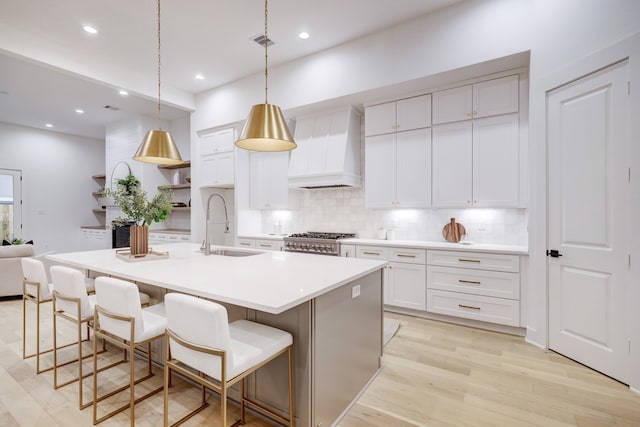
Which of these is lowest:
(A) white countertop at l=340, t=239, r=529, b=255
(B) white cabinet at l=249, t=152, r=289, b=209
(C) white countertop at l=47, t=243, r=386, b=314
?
(C) white countertop at l=47, t=243, r=386, b=314

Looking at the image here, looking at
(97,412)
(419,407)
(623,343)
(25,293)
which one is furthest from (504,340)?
(25,293)

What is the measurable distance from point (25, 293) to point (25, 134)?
22.5 feet

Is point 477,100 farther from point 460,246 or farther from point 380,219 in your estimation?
point 380,219

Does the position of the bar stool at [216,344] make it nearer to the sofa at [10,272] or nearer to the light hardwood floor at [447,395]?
the light hardwood floor at [447,395]

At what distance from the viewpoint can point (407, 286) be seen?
12.1ft

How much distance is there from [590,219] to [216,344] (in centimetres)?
290

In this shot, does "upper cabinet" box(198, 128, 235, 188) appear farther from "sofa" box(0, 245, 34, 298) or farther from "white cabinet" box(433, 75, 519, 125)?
"white cabinet" box(433, 75, 519, 125)

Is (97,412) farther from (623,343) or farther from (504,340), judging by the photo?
(623,343)

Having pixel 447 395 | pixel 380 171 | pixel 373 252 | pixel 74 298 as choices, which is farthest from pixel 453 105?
pixel 74 298

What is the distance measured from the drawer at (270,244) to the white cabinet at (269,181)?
573 millimetres

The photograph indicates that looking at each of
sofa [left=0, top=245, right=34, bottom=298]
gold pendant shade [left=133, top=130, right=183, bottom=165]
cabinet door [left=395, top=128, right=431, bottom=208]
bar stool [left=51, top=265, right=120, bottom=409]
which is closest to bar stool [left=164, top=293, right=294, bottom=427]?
bar stool [left=51, top=265, right=120, bottom=409]

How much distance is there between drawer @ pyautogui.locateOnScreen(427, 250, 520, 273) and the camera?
312 cm

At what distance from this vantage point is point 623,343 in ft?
7.48

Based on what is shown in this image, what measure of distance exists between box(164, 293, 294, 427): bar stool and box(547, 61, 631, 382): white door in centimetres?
244
